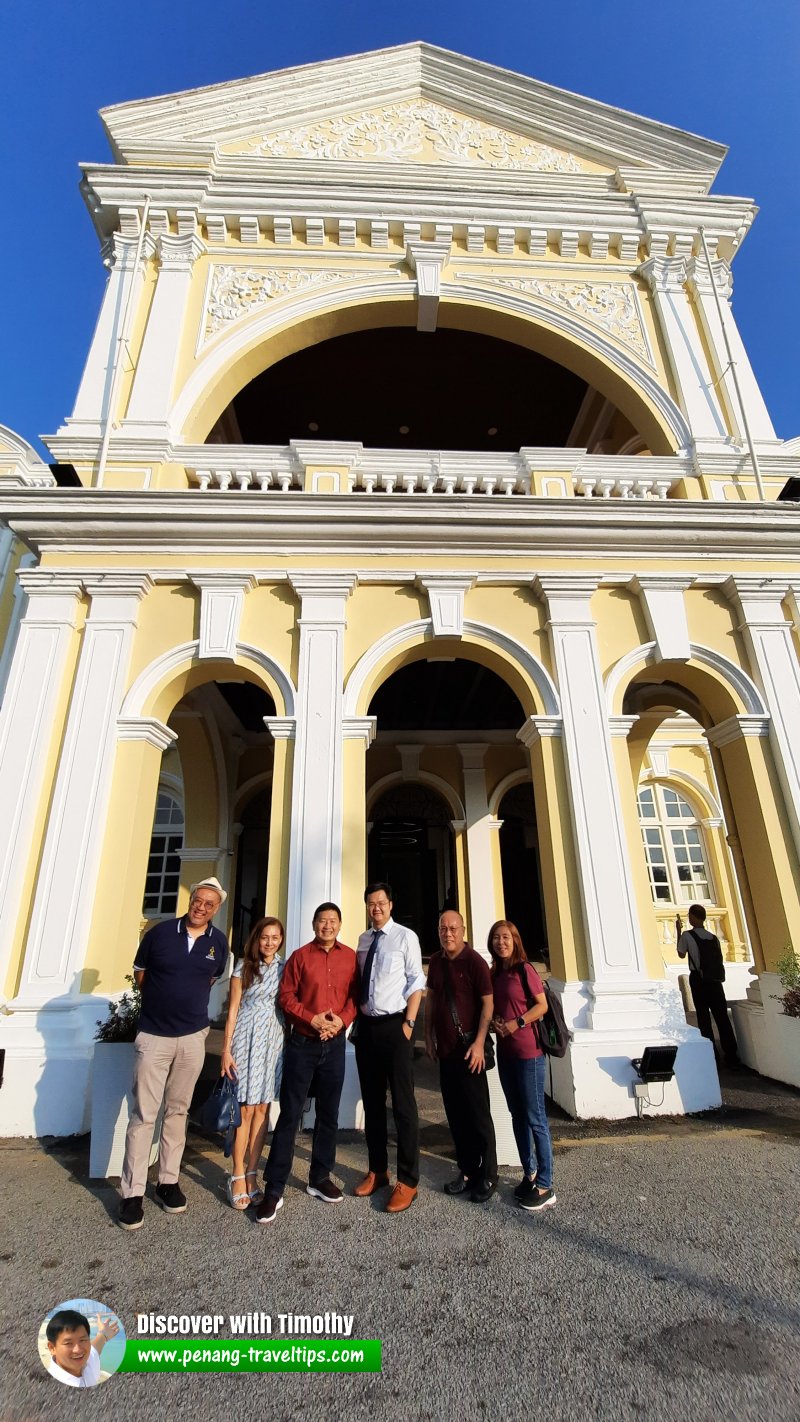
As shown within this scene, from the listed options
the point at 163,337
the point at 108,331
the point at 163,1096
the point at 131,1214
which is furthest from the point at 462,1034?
the point at 108,331

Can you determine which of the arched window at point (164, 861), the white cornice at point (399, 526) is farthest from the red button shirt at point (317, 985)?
the arched window at point (164, 861)

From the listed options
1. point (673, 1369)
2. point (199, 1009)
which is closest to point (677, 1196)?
point (673, 1369)


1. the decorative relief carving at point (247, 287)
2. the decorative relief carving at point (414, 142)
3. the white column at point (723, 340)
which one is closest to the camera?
the white column at point (723, 340)

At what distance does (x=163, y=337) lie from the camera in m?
7.69

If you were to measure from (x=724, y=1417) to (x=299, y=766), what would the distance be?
4.61 m

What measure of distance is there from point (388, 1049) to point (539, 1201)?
107cm

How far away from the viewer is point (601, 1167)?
12.7ft

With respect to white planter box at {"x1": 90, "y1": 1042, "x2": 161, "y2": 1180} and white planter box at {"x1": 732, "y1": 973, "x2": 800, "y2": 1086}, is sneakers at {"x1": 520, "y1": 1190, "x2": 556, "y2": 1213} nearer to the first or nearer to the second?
white planter box at {"x1": 90, "y1": 1042, "x2": 161, "y2": 1180}

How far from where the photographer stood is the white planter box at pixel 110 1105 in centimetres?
387

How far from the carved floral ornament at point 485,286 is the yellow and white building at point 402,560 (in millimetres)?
52

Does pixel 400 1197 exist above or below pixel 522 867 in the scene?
below

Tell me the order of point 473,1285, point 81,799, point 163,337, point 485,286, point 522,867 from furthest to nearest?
point 522,867, point 485,286, point 163,337, point 81,799, point 473,1285

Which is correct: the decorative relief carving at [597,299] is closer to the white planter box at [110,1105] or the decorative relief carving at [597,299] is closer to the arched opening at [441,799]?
the arched opening at [441,799]

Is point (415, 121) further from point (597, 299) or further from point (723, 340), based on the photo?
point (723, 340)
